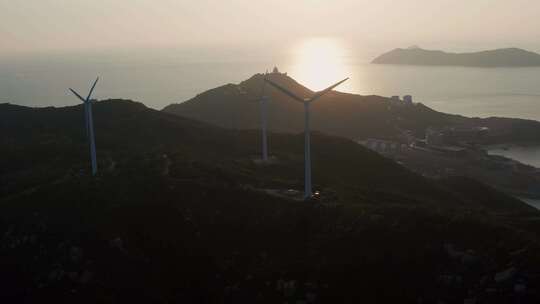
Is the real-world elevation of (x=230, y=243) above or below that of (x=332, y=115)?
below

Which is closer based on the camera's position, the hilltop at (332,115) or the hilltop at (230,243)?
the hilltop at (230,243)

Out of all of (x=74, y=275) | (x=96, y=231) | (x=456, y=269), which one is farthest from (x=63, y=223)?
(x=456, y=269)

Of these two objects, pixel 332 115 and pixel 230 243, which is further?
pixel 332 115

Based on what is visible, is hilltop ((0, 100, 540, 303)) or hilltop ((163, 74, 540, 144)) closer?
hilltop ((0, 100, 540, 303))

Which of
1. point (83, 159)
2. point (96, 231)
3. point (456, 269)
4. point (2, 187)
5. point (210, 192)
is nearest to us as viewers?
point (456, 269)

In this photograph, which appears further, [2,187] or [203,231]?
[2,187]

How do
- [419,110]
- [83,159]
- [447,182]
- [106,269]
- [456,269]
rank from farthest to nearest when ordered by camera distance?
[419,110], [447,182], [83,159], [106,269], [456,269]

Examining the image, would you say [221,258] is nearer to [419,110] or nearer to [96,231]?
[96,231]

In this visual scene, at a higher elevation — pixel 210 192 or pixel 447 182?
pixel 210 192
